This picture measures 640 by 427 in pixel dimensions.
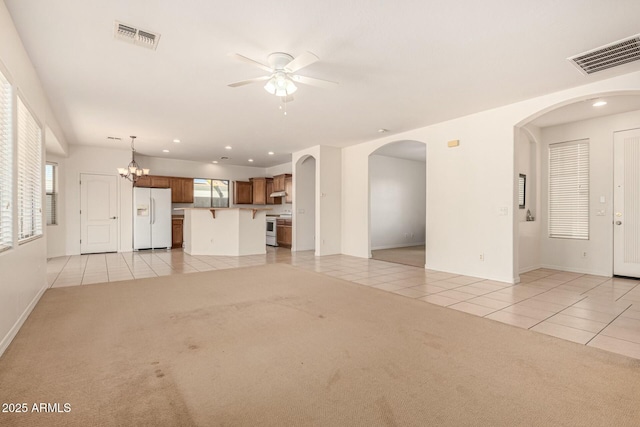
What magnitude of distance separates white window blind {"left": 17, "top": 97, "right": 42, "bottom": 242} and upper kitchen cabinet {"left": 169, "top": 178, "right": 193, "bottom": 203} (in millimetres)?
5431

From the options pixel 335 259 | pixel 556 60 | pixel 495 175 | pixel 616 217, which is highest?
pixel 556 60

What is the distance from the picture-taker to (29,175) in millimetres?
3611

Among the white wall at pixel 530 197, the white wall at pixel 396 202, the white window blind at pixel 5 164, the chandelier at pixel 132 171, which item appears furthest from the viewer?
the white wall at pixel 396 202

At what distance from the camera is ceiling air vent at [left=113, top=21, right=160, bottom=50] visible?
273 centimetres

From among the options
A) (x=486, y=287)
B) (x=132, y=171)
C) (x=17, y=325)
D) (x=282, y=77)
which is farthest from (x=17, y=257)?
(x=486, y=287)

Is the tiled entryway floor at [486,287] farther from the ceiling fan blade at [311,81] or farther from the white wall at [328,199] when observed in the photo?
the ceiling fan blade at [311,81]

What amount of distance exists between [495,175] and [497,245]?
1.13 meters

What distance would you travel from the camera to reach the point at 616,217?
5316mm

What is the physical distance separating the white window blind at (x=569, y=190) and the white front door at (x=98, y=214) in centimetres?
1046

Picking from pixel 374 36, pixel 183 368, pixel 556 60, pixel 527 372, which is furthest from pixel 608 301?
pixel 183 368

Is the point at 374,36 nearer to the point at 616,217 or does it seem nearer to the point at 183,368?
the point at 183,368

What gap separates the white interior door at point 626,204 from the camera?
5105mm

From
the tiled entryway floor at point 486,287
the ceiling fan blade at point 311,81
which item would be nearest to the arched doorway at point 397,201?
the tiled entryway floor at point 486,287

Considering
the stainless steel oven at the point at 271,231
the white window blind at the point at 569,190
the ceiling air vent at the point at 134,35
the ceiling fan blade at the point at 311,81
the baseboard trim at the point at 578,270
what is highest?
the ceiling air vent at the point at 134,35
